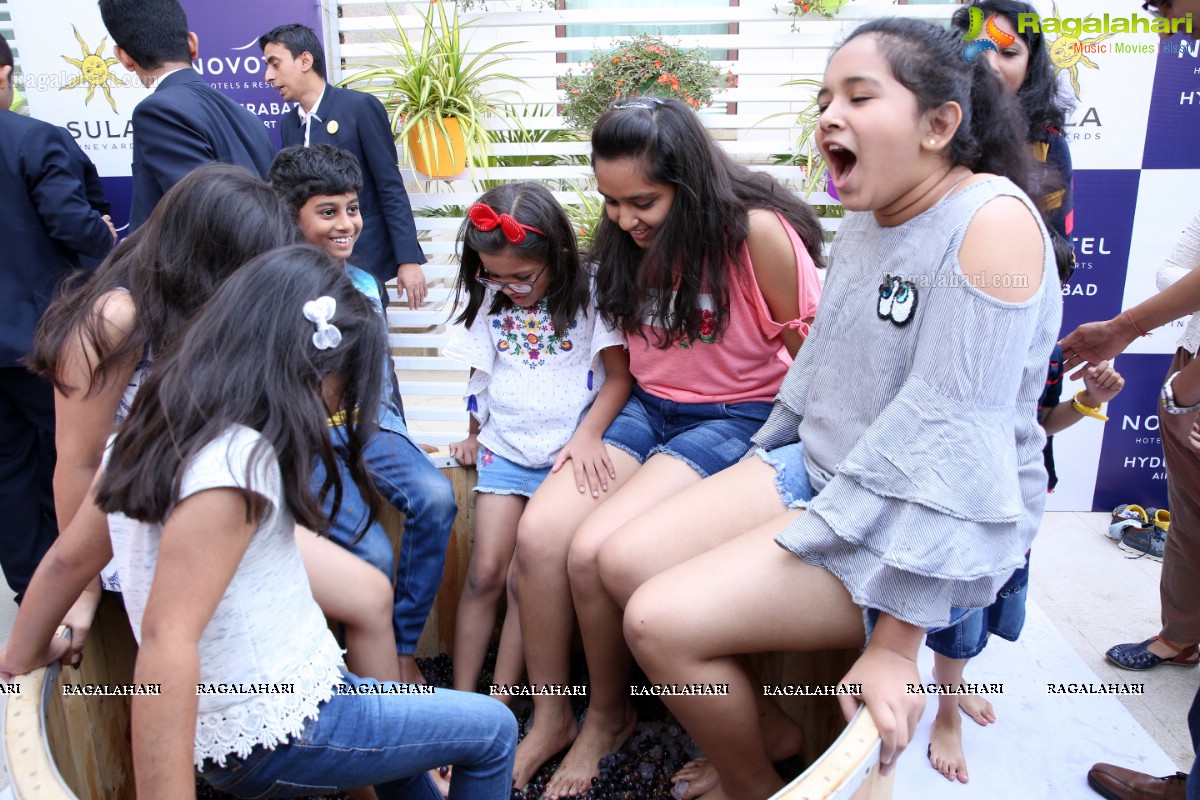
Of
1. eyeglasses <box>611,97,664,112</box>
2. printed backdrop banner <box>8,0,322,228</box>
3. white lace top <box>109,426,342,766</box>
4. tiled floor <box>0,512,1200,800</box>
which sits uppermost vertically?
printed backdrop banner <box>8,0,322,228</box>

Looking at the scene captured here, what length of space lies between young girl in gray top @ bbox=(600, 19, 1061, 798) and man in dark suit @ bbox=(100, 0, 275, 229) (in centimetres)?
182

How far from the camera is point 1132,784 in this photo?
1832mm

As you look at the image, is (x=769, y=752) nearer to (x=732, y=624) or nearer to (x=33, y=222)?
(x=732, y=624)

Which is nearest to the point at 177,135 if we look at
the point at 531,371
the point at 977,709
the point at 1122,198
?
the point at 531,371

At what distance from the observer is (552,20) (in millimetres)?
3475

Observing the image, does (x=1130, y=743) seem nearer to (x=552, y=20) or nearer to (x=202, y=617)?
(x=202, y=617)

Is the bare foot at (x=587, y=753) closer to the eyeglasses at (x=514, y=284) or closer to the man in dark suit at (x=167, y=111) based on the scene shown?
the eyeglasses at (x=514, y=284)

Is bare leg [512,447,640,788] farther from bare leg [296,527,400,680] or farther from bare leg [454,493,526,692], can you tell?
bare leg [296,527,400,680]

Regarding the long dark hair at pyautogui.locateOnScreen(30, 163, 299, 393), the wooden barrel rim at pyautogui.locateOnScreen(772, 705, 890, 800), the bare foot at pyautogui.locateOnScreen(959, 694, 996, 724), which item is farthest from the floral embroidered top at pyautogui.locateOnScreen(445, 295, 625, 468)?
the bare foot at pyautogui.locateOnScreen(959, 694, 996, 724)

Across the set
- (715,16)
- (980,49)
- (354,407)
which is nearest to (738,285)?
(980,49)

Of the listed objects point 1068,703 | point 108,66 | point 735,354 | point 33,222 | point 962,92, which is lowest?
point 1068,703

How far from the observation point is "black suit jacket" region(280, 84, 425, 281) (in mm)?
3016

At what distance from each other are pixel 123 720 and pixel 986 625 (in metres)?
1.80

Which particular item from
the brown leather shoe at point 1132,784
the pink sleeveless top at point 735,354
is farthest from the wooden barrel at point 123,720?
the brown leather shoe at point 1132,784
